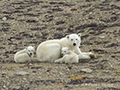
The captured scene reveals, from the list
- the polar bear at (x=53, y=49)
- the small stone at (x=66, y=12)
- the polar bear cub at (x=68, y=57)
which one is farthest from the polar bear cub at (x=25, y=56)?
the small stone at (x=66, y=12)

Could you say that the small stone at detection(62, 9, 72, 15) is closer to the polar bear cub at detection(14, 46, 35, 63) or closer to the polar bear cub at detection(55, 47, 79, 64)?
the polar bear cub at detection(14, 46, 35, 63)

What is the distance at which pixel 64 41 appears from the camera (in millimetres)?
9039

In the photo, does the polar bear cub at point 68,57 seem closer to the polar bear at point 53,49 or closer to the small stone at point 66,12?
the polar bear at point 53,49

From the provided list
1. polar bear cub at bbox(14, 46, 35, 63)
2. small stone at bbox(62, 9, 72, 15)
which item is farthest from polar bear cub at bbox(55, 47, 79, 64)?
Result: small stone at bbox(62, 9, 72, 15)

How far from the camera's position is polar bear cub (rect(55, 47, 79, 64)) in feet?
27.4

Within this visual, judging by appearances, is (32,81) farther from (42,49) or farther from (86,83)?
(42,49)

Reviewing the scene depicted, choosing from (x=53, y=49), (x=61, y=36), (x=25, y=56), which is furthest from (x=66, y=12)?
(x=25, y=56)

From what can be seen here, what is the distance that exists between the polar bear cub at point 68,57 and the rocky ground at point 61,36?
26 cm

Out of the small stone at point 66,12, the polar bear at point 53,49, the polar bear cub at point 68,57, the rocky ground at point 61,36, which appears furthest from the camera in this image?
the small stone at point 66,12

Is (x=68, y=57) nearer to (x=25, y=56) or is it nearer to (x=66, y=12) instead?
(x=25, y=56)

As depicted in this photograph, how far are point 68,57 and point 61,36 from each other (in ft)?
13.5

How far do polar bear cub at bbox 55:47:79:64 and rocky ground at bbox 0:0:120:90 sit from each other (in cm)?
26

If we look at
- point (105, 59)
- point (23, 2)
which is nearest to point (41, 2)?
point (23, 2)

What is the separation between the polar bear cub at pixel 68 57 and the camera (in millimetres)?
8344
